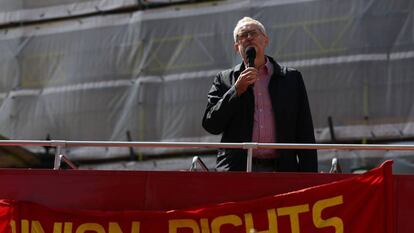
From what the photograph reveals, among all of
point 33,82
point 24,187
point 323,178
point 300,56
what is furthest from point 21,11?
point 323,178

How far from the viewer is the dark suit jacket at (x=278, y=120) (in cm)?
511

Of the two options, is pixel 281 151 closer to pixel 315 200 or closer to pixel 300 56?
pixel 315 200

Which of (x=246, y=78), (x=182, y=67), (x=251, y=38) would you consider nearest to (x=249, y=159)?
(x=246, y=78)

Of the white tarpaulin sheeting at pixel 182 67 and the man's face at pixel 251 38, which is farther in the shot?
the white tarpaulin sheeting at pixel 182 67

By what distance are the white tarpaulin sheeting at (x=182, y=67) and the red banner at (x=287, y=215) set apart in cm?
534

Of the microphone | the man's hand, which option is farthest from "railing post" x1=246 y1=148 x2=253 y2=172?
the microphone

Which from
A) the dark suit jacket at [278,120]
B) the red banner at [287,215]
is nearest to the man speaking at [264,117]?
the dark suit jacket at [278,120]

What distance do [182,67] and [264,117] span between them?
599 cm

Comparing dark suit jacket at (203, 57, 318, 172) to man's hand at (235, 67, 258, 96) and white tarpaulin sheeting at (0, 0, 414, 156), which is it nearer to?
man's hand at (235, 67, 258, 96)

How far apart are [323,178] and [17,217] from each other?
1.94 m

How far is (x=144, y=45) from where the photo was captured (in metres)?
11.3

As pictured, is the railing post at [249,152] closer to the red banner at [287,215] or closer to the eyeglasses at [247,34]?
the red banner at [287,215]

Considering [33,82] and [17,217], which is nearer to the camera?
[17,217]

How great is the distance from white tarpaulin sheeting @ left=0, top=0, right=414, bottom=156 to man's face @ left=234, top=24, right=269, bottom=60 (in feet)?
17.0
